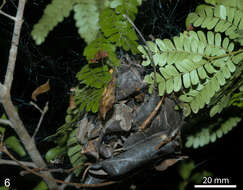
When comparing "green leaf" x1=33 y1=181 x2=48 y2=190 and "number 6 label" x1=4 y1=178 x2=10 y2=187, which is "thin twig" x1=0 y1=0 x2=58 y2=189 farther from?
"number 6 label" x1=4 y1=178 x2=10 y2=187

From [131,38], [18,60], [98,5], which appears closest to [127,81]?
[131,38]

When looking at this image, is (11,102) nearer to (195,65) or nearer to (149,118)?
(149,118)

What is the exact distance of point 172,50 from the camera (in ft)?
4.16

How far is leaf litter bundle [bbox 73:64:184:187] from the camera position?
1.25 meters

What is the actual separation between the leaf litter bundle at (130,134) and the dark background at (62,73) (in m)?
0.25

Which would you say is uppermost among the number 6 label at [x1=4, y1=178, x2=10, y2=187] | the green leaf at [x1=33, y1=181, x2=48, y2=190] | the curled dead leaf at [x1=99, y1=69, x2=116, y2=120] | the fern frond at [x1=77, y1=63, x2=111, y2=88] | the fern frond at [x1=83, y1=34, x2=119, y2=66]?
the fern frond at [x1=83, y1=34, x2=119, y2=66]

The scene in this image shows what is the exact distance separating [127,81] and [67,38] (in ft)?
2.23

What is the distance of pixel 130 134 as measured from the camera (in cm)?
138

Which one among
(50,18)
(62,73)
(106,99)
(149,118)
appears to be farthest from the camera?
(62,73)

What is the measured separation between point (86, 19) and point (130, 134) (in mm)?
716

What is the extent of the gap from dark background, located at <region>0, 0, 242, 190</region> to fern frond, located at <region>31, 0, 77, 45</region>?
69 cm

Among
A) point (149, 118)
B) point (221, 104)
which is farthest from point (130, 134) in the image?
point (221, 104)

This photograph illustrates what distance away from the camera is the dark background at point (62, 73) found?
155 cm

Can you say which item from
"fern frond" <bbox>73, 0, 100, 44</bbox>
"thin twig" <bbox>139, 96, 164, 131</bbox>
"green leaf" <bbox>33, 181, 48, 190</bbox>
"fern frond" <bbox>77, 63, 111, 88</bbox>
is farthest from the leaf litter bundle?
"fern frond" <bbox>73, 0, 100, 44</bbox>
